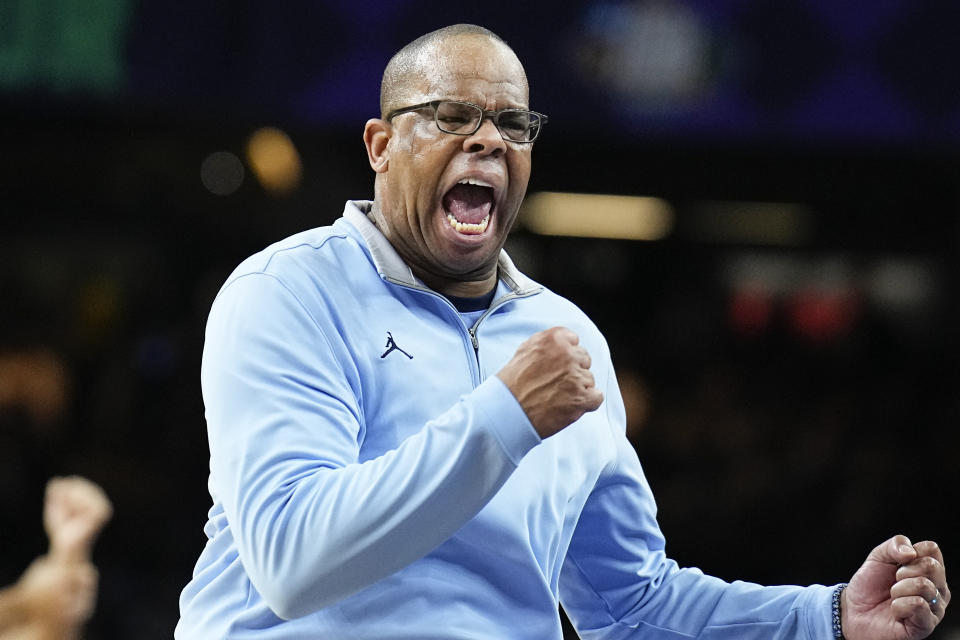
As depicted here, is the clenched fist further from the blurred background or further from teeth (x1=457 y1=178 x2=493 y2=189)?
the blurred background

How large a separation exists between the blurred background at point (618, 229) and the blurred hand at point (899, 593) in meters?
3.36

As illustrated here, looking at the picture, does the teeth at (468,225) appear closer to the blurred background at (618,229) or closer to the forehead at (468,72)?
the forehead at (468,72)

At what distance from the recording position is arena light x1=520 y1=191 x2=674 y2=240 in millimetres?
7402

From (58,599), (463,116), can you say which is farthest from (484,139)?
(58,599)

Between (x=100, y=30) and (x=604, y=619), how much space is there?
346 centimetres

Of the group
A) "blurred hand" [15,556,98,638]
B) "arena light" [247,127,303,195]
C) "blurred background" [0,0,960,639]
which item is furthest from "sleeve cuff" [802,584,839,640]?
"arena light" [247,127,303,195]

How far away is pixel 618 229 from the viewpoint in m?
7.51

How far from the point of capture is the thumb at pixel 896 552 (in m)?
2.13

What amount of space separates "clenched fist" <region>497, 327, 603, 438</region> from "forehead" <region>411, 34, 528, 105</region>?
558 mm

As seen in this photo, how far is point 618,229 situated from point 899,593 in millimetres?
5456

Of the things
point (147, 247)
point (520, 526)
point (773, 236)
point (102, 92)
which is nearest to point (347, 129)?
point (102, 92)

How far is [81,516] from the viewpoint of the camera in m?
3.52

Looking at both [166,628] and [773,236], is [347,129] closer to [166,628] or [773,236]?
[166,628]

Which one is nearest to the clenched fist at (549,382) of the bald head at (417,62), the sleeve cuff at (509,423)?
the sleeve cuff at (509,423)
